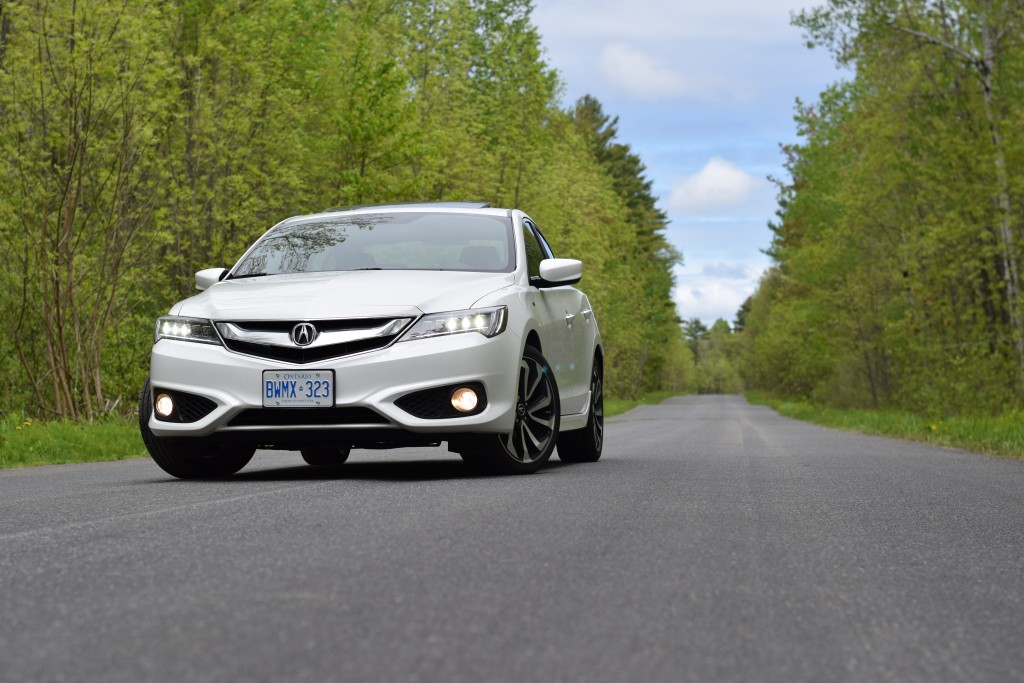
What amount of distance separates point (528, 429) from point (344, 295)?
1496 mm

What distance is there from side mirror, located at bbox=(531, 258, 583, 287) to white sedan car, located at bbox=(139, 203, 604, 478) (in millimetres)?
12

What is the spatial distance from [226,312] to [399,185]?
16.3 meters

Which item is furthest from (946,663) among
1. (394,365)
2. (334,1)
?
(334,1)

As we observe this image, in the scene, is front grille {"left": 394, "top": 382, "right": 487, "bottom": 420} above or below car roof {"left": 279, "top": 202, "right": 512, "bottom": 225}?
below

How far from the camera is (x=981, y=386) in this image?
867 inches

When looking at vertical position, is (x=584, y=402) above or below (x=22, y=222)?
below

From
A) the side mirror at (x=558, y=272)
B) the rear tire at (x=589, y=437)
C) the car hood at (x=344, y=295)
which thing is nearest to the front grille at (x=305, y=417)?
the car hood at (x=344, y=295)

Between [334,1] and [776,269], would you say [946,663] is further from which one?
[776,269]

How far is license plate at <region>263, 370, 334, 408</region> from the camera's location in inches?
266

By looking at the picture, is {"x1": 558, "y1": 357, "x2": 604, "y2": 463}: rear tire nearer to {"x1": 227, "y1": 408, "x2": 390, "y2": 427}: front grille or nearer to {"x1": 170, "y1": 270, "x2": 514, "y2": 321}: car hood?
{"x1": 170, "y1": 270, "x2": 514, "y2": 321}: car hood

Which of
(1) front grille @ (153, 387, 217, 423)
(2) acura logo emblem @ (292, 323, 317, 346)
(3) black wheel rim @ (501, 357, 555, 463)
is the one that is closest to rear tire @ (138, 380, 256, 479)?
(1) front grille @ (153, 387, 217, 423)

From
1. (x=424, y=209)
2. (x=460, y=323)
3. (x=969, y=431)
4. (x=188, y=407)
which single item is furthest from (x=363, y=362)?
(x=969, y=431)

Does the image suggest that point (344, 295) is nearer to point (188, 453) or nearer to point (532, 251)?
point (188, 453)

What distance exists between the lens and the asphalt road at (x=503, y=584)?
2.87 metres
